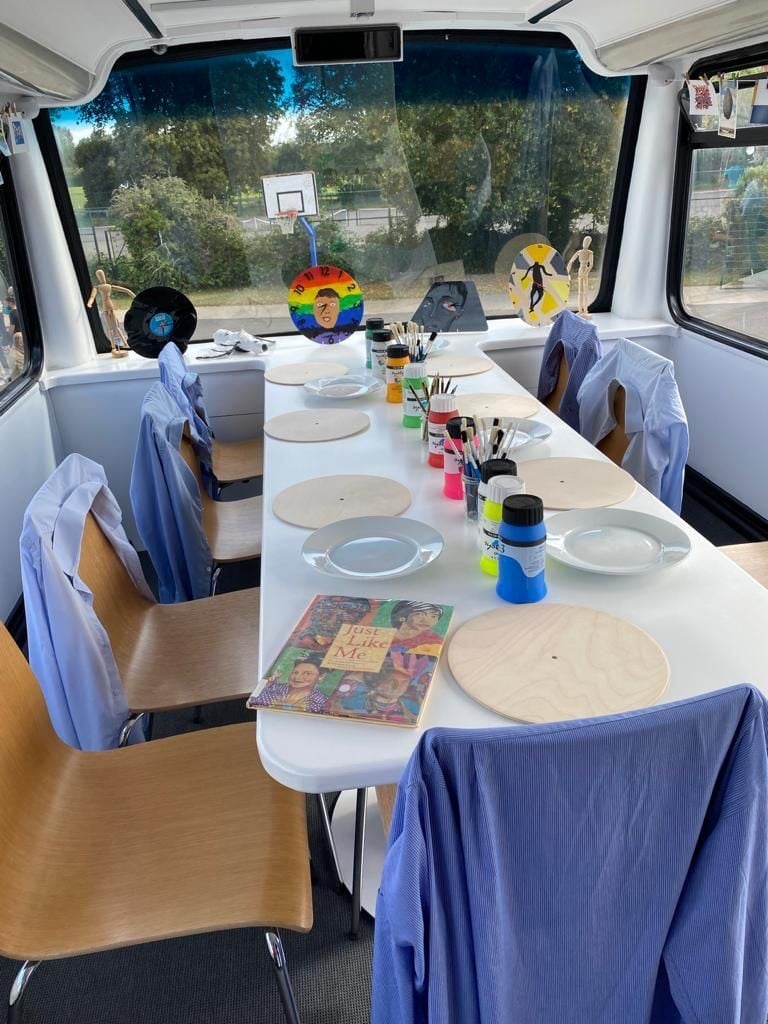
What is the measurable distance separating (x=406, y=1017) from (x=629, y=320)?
352 centimetres

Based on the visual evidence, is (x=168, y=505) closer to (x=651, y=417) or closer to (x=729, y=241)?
(x=651, y=417)

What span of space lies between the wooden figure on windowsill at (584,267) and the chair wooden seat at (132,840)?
295 cm

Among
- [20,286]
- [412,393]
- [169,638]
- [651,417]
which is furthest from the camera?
[20,286]

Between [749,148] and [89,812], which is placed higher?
[749,148]

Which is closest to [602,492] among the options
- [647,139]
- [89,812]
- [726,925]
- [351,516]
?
[351,516]

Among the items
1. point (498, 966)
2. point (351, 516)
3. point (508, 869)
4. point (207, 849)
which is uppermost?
point (351, 516)

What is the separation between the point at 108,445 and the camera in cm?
335

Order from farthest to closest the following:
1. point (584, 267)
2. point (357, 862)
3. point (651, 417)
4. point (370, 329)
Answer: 1. point (584, 267)
2. point (370, 329)
3. point (651, 417)
4. point (357, 862)

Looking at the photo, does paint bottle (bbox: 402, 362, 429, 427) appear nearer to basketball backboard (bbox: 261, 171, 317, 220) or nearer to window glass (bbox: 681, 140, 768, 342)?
basketball backboard (bbox: 261, 171, 317, 220)

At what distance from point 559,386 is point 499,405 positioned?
0.92 metres

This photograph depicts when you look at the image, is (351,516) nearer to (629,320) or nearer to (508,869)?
(508,869)

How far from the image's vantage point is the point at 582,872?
89 centimetres

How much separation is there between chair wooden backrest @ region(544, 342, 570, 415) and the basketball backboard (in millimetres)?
1359

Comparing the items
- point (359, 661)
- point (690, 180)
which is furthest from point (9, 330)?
point (690, 180)
